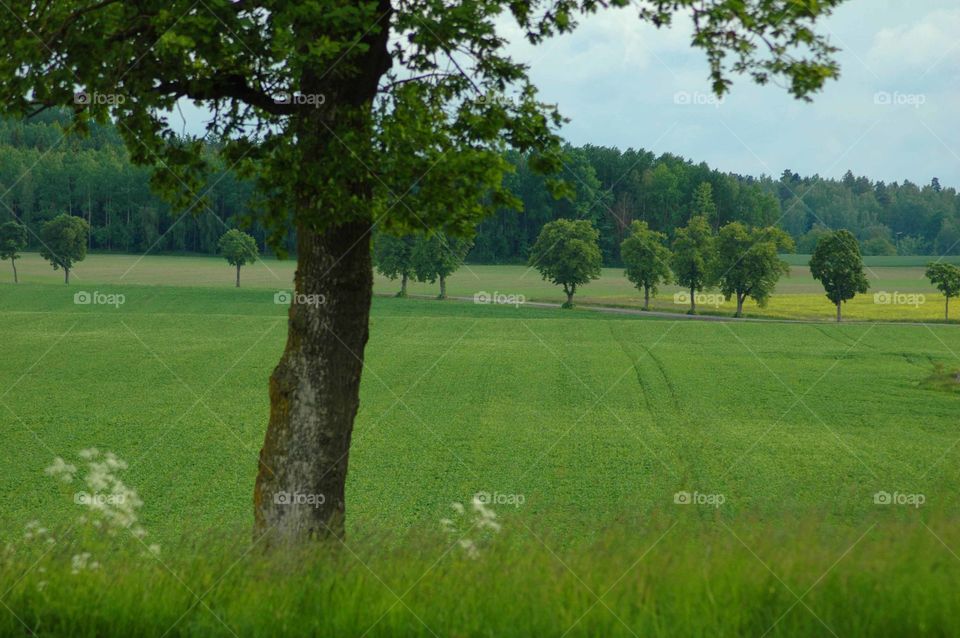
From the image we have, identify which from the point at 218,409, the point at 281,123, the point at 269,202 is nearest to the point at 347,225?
the point at 269,202

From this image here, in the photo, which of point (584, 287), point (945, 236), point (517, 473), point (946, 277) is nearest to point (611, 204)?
point (584, 287)

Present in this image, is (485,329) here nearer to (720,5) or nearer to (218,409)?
(218,409)

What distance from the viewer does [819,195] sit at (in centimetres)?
9038

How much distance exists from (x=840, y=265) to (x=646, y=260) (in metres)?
15.3

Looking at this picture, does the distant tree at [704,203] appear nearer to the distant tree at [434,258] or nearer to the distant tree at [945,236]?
the distant tree at [945,236]

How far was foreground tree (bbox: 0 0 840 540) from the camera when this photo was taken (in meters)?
8.23

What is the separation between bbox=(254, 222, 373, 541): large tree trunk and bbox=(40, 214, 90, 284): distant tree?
278 feet

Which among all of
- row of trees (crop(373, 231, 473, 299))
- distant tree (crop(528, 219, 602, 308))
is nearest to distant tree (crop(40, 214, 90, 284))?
row of trees (crop(373, 231, 473, 299))

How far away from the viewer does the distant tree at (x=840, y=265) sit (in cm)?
6284

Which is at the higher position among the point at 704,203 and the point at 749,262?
the point at 704,203

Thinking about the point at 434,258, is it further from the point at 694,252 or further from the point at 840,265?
the point at 840,265

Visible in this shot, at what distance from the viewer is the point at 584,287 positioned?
87.9 m

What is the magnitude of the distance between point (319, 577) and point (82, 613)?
1484mm

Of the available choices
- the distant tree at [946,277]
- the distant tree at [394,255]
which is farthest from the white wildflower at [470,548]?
the distant tree at [394,255]
